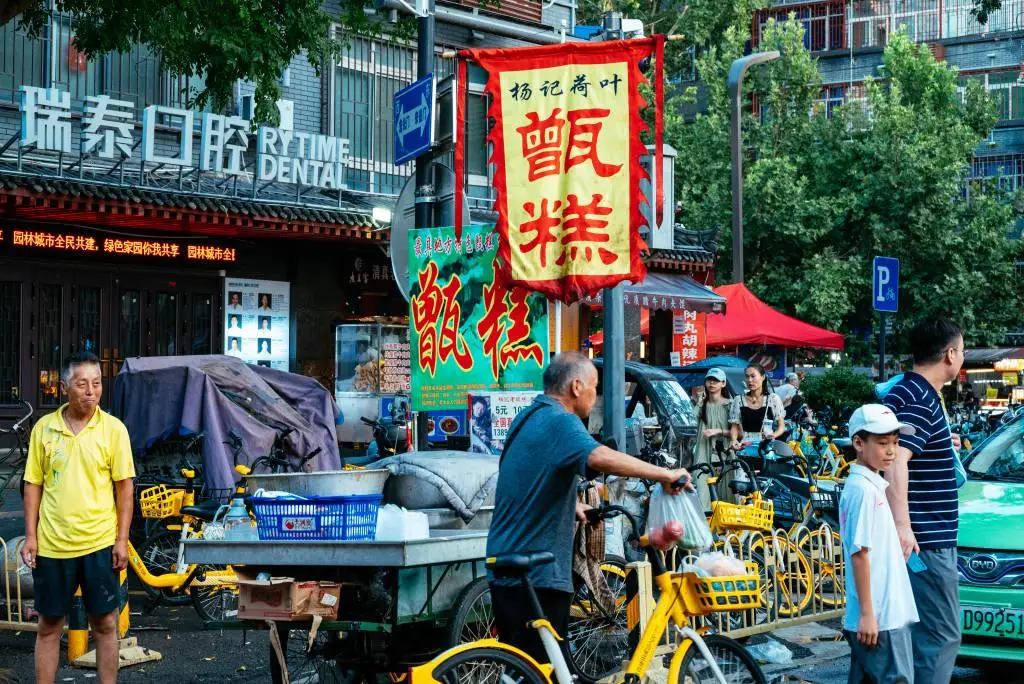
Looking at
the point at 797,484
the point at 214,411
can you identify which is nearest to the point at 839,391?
the point at 797,484

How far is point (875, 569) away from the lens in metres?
5.30

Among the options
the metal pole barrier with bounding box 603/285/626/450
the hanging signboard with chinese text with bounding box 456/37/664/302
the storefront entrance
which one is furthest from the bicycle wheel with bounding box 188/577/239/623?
the storefront entrance

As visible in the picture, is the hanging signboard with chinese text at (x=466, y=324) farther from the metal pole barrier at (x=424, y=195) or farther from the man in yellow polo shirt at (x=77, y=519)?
the man in yellow polo shirt at (x=77, y=519)

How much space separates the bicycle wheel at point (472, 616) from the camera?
6.45 meters

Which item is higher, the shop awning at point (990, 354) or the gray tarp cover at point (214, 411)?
the shop awning at point (990, 354)

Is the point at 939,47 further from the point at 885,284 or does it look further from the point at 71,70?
the point at 71,70

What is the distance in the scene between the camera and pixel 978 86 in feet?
109

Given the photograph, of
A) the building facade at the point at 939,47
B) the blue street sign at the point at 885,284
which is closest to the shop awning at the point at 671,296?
the blue street sign at the point at 885,284

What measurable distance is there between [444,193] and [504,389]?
161cm

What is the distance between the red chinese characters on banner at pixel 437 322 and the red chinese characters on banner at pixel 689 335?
15299 mm

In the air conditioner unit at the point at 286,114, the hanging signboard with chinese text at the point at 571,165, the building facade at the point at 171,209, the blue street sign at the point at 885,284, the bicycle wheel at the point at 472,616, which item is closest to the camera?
the bicycle wheel at the point at 472,616

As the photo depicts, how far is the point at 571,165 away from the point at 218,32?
11.6 ft

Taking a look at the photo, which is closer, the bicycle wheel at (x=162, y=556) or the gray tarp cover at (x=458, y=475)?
the gray tarp cover at (x=458, y=475)

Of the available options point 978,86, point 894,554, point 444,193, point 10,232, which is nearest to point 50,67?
point 10,232
